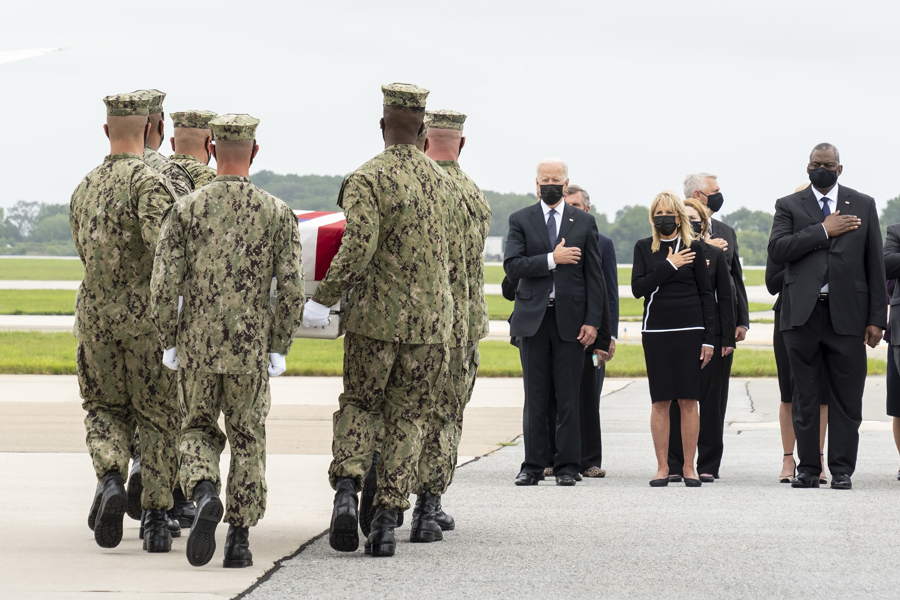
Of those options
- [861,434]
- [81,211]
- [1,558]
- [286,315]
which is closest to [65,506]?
[1,558]

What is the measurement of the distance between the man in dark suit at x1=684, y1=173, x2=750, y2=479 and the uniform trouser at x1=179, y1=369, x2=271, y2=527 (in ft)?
16.0

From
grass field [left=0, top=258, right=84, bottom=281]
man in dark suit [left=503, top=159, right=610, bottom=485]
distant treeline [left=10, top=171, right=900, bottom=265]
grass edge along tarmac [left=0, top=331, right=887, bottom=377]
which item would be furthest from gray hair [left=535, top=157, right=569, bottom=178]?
distant treeline [left=10, top=171, right=900, bottom=265]

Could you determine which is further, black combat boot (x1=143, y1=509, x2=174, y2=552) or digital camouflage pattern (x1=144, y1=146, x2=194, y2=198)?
digital camouflage pattern (x1=144, y1=146, x2=194, y2=198)

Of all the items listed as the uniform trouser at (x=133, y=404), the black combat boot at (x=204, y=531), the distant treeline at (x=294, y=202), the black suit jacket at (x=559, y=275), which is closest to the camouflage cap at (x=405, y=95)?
the uniform trouser at (x=133, y=404)

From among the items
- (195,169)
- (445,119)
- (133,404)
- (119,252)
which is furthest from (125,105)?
(445,119)

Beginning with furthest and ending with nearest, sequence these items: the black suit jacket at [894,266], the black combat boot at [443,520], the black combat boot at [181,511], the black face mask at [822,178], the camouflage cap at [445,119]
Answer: the black suit jacket at [894,266] < the black face mask at [822,178] < the camouflage cap at [445,119] < the black combat boot at [181,511] < the black combat boot at [443,520]

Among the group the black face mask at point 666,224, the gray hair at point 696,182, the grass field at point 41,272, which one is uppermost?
the gray hair at point 696,182

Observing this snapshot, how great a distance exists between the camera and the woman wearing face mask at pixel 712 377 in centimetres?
941

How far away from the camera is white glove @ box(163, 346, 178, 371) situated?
18.9 ft

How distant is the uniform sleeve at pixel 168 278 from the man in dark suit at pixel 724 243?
16.5ft

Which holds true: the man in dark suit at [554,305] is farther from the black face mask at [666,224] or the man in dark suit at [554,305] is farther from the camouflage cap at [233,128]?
the camouflage cap at [233,128]

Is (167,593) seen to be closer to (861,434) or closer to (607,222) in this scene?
(861,434)

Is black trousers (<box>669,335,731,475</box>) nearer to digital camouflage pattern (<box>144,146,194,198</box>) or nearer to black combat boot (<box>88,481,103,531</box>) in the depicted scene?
digital camouflage pattern (<box>144,146,194,198</box>)

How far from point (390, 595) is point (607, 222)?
153864 mm
